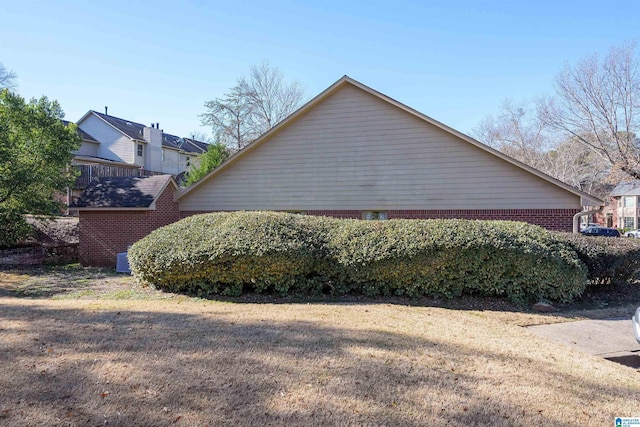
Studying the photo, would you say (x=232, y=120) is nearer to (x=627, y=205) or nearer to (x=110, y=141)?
(x=110, y=141)

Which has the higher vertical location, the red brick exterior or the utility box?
the red brick exterior

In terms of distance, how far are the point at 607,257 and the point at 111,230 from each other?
15418mm

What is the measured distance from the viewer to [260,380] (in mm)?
3777

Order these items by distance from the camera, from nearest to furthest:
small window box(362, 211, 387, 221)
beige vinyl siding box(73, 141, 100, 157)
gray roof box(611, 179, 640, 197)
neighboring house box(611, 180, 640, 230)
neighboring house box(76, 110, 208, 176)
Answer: small window box(362, 211, 387, 221), beige vinyl siding box(73, 141, 100, 157), neighboring house box(76, 110, 208, 176), gray roof box(611, 179, 640, 197), neighboring house box(611, 180, 640, 230)

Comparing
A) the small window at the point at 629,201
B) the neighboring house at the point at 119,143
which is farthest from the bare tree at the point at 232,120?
the small window at the point at 629,201

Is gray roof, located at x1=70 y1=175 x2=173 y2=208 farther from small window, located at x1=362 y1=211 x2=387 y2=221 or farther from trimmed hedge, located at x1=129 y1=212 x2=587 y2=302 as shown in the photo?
small window, located at x1=362 y1=211 x2=387 y2=221

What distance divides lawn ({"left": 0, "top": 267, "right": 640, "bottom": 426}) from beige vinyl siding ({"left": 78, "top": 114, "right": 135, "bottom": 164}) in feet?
95.8

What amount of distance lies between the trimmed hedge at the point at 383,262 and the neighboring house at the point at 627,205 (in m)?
50.7

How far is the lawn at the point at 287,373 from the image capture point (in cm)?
327

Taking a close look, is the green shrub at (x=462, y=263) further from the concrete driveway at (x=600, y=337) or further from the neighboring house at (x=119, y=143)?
the neighboring house at (x=119, y=143)

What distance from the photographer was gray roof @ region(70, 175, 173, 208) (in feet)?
48.1

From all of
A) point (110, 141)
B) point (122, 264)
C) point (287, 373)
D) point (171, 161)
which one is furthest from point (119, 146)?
point (287, 373)

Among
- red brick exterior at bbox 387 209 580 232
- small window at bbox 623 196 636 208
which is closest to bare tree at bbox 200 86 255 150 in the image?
red brick exterior at bbox 387 209 580 232

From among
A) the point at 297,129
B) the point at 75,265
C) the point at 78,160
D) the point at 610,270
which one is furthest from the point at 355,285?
the point at 78,160
